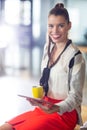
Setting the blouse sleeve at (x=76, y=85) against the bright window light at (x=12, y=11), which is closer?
the blouse sleeve at (x=76, y=85)

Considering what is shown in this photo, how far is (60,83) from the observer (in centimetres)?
173

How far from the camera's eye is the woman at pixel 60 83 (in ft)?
5.39

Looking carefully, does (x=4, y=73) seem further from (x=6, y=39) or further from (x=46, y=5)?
(x=46, y=5)

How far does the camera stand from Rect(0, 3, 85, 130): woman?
1643 millimetres

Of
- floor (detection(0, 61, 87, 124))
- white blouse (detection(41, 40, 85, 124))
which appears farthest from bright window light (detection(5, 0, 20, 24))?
white blouse (detection(41, 40, 85, 124))

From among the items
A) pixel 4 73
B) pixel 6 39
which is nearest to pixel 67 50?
pixel 4 73

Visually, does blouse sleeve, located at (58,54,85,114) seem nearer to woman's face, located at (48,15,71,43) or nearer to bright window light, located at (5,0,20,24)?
woman's face, located at (48,15,71,43)

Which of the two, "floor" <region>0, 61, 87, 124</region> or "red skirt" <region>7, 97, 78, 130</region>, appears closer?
"red skirt" <region>7, 97, 78, 130</region>

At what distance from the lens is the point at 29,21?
7.64 m

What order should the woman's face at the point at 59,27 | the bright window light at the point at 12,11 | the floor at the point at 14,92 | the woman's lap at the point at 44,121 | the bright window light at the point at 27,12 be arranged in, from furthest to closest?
the bright window light at the point at 27,12, the bright window light at the point at 12,11, the floor at the point at 14,92, the woman's face at the point at 59,27, the woman's lap at the point at 44,121

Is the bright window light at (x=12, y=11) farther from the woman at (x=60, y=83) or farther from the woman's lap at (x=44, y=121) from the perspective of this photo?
the woman's lap at (x=44, y=121)

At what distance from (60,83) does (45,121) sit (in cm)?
24

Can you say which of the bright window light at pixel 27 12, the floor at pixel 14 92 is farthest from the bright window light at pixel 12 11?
the floor at pixel 14 92

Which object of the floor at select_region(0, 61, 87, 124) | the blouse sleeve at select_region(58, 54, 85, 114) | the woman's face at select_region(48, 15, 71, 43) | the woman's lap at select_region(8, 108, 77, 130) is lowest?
the floor at select_region(0, 61, 87, 124)
